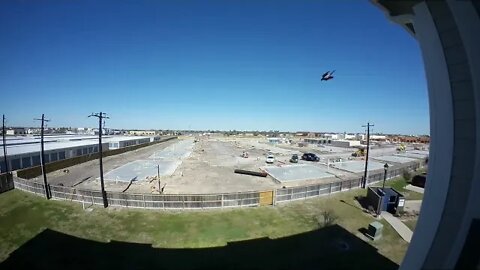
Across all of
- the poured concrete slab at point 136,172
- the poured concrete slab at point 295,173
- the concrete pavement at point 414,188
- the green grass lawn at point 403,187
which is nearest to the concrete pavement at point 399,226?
the green grass lawn at point 403,187

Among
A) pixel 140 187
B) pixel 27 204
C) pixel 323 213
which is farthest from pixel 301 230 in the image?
pixel 27 204

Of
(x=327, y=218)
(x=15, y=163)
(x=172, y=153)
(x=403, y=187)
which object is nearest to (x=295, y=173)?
(x=403, y=187)

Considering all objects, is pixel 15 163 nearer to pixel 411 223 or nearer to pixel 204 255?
pixel 204 255

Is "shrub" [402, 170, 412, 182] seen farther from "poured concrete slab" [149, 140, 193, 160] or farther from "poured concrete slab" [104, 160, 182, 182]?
"poured concrete slab" [149, 140, 193, 160]

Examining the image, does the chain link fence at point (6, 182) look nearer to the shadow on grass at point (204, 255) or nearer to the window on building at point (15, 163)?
the window on building at point (15, 163)

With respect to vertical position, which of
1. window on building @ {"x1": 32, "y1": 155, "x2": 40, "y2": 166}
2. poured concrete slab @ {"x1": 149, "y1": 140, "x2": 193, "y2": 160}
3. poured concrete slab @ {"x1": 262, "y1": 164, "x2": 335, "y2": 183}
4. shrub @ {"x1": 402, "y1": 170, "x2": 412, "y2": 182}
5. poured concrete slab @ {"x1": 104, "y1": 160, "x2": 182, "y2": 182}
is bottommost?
poured concrete slab @ {"x1": 149, "y1": 140, "x2": 193, "y2": 160}

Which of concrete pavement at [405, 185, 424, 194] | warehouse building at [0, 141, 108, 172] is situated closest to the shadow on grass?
concrete pavement at [405, 185, 424, 194]

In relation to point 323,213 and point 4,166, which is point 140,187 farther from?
point 323,213
